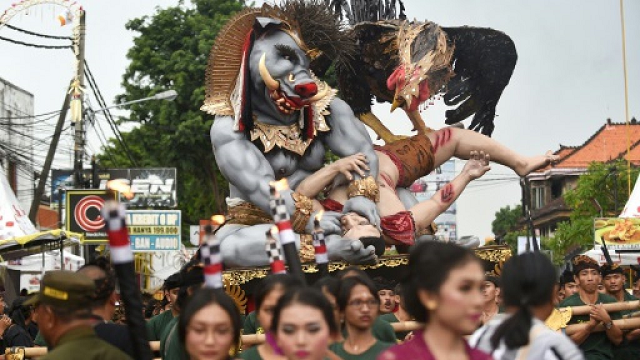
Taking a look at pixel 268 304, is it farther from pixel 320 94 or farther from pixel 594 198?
pixel 594 198

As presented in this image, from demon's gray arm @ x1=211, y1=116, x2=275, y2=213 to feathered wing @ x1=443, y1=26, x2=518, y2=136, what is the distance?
10.5ft

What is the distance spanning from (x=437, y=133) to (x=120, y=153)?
129 ft

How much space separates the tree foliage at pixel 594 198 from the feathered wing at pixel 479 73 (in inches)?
1446

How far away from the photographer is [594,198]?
56.2m

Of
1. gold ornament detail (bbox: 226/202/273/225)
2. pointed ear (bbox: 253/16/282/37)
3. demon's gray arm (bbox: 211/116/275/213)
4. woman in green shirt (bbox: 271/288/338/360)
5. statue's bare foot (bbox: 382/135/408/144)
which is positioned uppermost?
pointed ear (bbox: 253/16/282/37)

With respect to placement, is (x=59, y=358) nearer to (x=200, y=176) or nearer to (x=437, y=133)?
(x=437, y=133)

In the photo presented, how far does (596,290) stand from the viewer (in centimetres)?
1345

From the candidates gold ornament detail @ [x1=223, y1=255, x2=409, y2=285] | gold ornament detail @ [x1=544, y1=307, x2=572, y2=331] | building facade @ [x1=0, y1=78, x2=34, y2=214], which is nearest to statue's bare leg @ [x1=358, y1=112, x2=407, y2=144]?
gold ornament detail @ [x1=223, y1=255, x2=409, y2=285]

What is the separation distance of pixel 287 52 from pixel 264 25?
0.38 metres

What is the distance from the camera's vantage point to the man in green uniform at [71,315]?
21.8ft

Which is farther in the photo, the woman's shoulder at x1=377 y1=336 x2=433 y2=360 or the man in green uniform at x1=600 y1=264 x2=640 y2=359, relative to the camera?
the man in green uniform at x1=600 y1=264 x2=640 y2=359

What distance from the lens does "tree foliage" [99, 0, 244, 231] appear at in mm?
37469

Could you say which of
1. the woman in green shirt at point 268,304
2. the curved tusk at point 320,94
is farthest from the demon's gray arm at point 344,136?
the woman in green shirt at point 268,304

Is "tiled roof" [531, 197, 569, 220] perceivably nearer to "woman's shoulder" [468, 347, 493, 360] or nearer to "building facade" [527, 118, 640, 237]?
"building facade" [527, 118, 640, 237]
